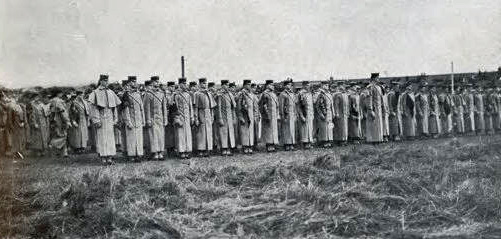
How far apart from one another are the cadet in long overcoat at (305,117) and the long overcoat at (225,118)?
2084 mm

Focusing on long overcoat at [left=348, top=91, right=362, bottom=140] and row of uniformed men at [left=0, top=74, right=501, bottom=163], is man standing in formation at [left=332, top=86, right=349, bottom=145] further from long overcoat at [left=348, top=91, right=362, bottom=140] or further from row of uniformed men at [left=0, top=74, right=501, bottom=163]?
long overcoat at [left=348, top=91, right=362, bottom=140]

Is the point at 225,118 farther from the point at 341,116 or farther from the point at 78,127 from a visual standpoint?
the point at 78,127

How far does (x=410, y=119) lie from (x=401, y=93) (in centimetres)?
87

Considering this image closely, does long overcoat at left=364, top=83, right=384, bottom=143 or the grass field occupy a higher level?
long overcoat at left=364, top=83, right=384, bottom=143

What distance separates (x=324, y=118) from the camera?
1608 cm

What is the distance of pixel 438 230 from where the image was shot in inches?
284

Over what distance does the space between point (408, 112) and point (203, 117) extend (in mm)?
7111

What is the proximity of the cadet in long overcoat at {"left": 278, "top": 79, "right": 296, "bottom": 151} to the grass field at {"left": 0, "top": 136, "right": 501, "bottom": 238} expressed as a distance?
4.34 metres

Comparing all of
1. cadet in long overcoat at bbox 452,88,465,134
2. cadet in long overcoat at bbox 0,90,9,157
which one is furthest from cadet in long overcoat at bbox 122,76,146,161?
cadet in long overcoat at bbox 452,88,465,134

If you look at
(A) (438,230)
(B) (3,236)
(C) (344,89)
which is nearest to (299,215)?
(A) (438,230)

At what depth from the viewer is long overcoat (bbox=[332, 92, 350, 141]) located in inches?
644

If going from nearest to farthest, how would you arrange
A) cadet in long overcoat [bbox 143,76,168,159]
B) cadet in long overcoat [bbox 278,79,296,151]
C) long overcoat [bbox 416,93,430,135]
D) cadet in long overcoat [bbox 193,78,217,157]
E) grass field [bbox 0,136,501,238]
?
grass field [bbox 0,136,501,238], cadet in long overcoat [bbox 143,76,168,159], cadet in long overcoat [bbox 193,78,217,157], cadet in long overcoat [bbox 278,79,296,151], long overcoat [bbox 416,93,430,135]

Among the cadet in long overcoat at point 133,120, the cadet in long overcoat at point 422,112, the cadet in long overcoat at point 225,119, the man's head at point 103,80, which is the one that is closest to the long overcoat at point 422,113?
the cadet in long overcoat at point 422,112

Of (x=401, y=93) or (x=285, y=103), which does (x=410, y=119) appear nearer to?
(x=401, y=93)
